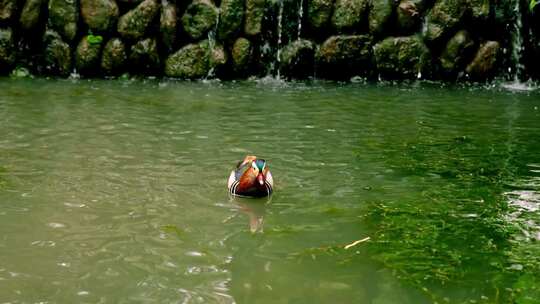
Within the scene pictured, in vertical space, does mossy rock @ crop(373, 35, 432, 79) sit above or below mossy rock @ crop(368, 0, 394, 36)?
below

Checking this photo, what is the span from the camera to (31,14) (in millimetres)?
15461

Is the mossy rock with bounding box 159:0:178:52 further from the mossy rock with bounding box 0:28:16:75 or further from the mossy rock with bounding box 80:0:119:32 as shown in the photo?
the mossy rock with bounding box 0:28:16:75

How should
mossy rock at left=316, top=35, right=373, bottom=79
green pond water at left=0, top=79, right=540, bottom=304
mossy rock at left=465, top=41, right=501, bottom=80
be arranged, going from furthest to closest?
1. mossy rock at left=316, top=35, right=373, bottom=79
2. mossy rock at left=465, top=41, right=501, bottom=80
3. green pond water at left=0, top=79, right=540, bottom=304

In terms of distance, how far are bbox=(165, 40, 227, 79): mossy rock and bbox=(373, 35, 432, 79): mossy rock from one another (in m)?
3.66

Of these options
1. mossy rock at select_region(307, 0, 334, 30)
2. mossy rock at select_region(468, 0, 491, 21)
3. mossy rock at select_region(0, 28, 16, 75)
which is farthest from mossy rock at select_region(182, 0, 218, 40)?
mossy rock at select_region(468, 0, 491, 21)

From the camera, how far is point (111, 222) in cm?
527

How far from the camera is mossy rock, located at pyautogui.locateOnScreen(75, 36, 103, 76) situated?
15.4 metres

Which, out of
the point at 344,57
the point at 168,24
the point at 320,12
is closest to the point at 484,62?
the point at 344,57

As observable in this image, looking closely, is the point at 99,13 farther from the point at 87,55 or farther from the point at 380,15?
the point at 380,15

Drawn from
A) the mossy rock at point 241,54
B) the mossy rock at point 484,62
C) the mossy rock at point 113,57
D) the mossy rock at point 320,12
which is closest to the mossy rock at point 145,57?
the mossy rock at point 113,57

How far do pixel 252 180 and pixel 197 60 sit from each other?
9956 mm

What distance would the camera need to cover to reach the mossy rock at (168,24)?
15336 millimetres

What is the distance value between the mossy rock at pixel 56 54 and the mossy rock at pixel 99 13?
804 mm

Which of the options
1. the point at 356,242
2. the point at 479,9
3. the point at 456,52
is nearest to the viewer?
the point at 356,242
